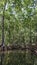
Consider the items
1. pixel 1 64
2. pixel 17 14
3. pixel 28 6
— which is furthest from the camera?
pixel 17 14

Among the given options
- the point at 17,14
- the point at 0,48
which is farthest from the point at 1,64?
the point at 17,14

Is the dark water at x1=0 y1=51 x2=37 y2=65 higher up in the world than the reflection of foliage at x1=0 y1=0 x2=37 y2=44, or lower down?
lower down

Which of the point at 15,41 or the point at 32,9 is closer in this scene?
the point at 32,9

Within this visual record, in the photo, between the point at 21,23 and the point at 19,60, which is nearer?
the point at 19,60

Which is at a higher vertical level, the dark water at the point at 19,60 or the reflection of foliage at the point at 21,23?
the reflection of foliage at the point at 21,23

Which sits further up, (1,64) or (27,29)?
(27,29)

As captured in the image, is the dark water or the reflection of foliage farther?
the reflection of foliage

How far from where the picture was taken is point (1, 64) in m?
18.8

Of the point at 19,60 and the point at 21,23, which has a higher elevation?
the point at 21,23

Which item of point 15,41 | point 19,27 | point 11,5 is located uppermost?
point 11,5

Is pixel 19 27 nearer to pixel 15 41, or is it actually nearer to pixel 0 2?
pixel 15 41

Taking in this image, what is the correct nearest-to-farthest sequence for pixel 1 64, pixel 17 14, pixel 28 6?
pixel 1 64, pixel 28 6, pixel 17 14

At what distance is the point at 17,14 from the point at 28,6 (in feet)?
18.0

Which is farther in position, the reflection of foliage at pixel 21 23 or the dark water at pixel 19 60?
the reflection of foliage at pixel 21 23
